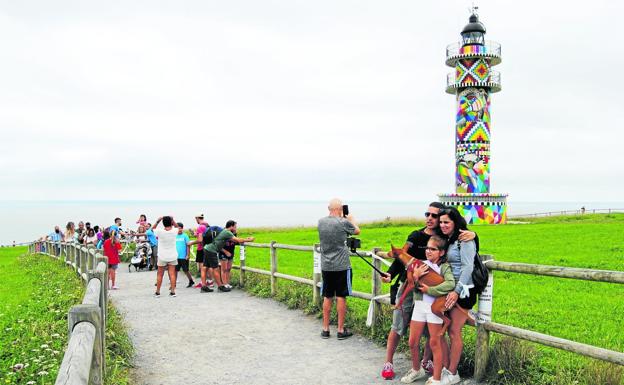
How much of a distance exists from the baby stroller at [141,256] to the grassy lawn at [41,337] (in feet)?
13.7

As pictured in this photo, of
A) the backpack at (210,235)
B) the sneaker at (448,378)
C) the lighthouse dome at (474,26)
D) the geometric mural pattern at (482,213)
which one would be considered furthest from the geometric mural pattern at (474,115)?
the sneaker at (448,378)

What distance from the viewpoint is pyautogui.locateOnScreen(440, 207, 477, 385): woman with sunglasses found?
5.32 metres

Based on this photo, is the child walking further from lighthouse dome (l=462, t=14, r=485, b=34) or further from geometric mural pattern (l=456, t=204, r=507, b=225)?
Answer: lighthouse dome (l=462, t=14, r=485, b=34)

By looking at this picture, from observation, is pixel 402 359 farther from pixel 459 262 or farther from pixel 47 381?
pixel 47 381

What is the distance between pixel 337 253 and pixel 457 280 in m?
2.37

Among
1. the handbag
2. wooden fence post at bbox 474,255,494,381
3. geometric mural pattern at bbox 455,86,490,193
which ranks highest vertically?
geometric mural pattern at bbox 455,86,490,193

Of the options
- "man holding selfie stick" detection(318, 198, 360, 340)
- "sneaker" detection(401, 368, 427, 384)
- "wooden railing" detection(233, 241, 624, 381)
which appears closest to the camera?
"wooden railing" detection(233, 241, 624, 381)

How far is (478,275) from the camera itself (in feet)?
17.8

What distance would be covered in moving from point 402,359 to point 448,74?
39912 mm

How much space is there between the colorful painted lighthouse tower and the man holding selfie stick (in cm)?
3555

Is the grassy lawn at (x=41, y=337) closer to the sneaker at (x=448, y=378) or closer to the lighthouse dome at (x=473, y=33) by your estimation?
the sneaker at (x=448, y=378)

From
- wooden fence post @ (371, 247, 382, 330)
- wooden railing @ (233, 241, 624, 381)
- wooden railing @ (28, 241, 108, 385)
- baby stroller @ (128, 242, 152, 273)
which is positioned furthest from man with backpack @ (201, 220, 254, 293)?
wooden railing @ (28, 241, 108, 385)

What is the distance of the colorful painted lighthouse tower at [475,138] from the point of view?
41.3 metres

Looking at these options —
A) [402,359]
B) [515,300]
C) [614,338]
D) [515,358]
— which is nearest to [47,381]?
[402,359]
